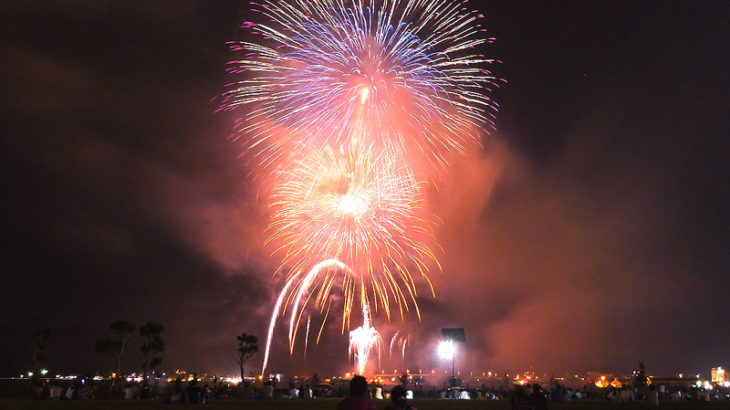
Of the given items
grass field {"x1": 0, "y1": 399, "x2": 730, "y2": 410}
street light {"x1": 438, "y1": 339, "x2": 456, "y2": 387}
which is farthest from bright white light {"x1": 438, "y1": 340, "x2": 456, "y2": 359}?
grass field {"x1": 0, "y1": 399, "x2": 730, "y2": 410}

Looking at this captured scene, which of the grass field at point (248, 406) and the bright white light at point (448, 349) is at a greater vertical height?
the bright white light at point (448, 349)

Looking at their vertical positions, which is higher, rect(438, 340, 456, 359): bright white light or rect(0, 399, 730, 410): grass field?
rect(438, 340, 456, 359): bright white light

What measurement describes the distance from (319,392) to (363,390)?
48.7 metres

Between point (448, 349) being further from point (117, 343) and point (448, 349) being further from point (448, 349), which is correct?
point (117, 343)

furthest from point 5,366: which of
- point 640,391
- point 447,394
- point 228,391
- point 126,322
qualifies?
point 640,391

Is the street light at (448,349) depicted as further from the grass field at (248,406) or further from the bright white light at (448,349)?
the grass field at (248,406)

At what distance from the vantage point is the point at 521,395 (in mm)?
16453

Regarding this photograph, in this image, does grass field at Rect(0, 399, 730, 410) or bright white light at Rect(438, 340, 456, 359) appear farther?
bright white light at Rect(438, 340, 456, 359)

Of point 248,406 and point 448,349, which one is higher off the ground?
point 448,349

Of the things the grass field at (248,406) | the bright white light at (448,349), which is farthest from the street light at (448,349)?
the grass field at (248,406)

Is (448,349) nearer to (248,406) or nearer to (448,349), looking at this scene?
(448,349)

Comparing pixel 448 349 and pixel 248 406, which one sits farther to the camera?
pixel 448 349

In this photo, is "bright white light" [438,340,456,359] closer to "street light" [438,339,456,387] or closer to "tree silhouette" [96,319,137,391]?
"street light" [438,339,456,387]

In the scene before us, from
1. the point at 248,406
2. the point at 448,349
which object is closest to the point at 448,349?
the point at 448,349
